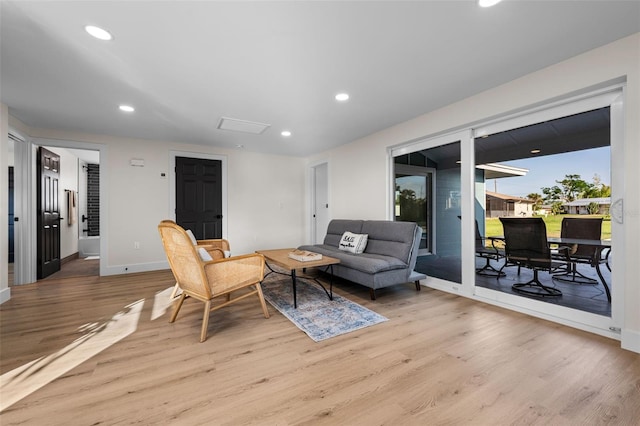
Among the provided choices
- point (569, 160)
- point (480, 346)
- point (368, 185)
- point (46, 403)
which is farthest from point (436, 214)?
point (46, 403)

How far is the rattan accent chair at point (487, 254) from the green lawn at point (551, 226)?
101 millimetres

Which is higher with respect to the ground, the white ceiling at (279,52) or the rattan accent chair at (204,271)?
the white ceiling at (279,52)

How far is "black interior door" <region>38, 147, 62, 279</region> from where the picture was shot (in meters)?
4.24

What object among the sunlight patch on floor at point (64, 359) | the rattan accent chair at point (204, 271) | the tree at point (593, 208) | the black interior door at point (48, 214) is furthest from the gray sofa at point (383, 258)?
the black interior door at point (48, 214)

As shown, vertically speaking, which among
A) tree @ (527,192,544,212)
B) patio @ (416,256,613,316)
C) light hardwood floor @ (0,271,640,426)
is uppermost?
tree @ (527,192,544,212)

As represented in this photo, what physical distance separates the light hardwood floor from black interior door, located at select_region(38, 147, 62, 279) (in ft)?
6.73

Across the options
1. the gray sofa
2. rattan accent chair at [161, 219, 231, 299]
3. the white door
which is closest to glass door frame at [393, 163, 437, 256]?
the gray sofa

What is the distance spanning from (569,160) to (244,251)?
5236mm

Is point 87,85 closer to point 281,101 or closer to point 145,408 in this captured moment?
point 281,101

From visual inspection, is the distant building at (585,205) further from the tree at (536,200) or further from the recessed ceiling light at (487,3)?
the recessed ceiling light at (487,3)

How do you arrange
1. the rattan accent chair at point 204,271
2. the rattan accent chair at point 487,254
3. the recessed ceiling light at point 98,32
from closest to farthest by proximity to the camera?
the recessed ceiling light at point 98,32 < the rattan accent chair at point 204,271 < the rattan accent chair at point 487,254

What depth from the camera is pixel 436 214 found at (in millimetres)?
3918

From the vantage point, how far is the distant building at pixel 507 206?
293cm

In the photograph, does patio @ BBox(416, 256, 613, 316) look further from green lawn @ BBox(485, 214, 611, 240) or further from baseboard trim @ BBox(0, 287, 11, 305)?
baseboard trim @ BBox(0, 287, 11, 305)
